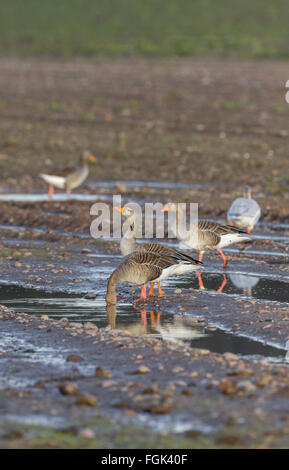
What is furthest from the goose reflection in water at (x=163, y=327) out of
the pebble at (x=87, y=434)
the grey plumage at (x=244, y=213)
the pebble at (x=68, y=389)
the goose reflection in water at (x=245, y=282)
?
the grey plumage at (x=244, y=213)

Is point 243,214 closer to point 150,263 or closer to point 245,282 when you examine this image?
point 245,282

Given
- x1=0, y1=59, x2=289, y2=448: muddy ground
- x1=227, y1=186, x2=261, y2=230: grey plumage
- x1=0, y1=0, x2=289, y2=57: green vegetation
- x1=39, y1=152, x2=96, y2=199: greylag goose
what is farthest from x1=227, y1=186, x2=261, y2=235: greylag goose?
x1=0, y1=0, x2=289, y2=57: green vegetation

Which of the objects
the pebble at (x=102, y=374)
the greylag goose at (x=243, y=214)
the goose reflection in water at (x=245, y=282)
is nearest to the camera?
the pebble at (x=102, y=374)

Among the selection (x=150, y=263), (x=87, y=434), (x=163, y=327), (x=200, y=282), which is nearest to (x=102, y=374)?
(x=87, y=434)

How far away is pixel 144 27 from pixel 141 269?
54.6 metres

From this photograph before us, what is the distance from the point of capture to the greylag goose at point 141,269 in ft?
37.2

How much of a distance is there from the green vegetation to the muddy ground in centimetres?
2058

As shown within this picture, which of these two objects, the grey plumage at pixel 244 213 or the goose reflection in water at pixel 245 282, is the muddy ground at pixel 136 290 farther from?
the grey plumage at pixel 244 213

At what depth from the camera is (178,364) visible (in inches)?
344

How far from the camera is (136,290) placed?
1246 centimetres

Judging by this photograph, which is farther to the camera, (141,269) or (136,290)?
(136,290)

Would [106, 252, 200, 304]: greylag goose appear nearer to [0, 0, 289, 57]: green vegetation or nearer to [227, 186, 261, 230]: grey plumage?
[227, 186, 261, 230]: grey plumage

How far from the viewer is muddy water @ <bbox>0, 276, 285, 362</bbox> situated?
376 inches

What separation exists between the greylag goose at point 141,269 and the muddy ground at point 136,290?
31 cm
